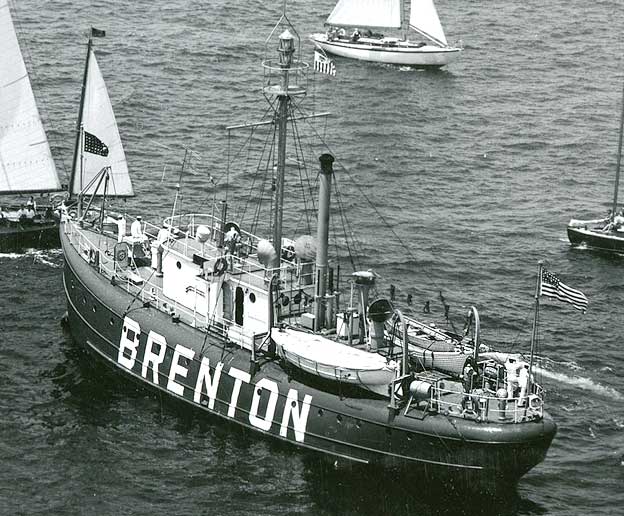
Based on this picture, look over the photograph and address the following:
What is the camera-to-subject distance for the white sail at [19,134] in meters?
79.8

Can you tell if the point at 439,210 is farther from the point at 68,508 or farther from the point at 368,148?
the point at 68,508

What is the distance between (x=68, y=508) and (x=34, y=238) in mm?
30483

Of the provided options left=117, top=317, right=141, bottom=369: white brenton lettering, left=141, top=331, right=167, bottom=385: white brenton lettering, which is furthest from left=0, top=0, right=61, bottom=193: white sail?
left=141, top=331, right=167, bottom=385: white brenton lettering

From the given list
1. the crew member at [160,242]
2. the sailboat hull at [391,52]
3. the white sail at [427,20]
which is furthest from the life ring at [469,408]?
the white sail at [427,20]

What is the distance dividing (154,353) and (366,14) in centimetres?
7468

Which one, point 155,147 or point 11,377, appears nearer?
point 11,377

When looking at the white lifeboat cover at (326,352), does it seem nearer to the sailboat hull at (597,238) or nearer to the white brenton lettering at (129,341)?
the white brenton lettering at (129,341)

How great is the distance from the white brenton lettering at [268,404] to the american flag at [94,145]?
81.6 ft

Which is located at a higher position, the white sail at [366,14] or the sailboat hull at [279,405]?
the white sail at [366,14]

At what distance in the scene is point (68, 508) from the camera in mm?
52031

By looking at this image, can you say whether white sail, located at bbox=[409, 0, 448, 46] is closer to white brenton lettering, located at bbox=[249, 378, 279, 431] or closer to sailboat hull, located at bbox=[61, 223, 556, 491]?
sailboat hull, located at bbox=[61, 223, 556, 491]

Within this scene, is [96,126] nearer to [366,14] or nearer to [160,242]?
[160,242]

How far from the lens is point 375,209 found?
287ft

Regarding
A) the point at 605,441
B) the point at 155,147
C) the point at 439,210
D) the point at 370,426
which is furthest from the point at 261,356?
the point at 155,147
